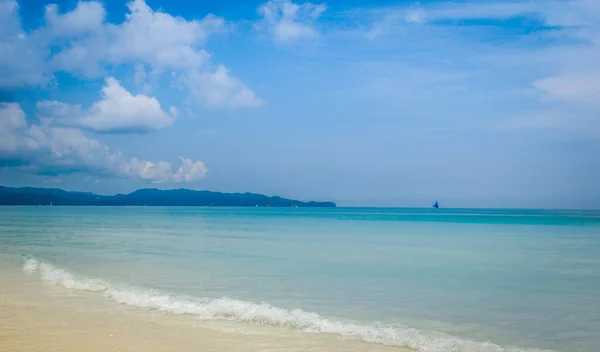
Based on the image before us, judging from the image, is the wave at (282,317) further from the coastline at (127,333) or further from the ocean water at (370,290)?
the coastline at (127,333)

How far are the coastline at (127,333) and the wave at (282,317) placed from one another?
35cm

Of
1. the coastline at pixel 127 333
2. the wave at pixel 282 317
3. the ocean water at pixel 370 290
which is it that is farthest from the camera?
the ocean water at pixel 370 290


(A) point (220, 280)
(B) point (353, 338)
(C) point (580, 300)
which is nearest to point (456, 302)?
(C) point (580, 300)

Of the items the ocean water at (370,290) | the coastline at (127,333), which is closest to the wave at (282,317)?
the ocean water at (370,290)

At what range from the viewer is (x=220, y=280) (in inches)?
614

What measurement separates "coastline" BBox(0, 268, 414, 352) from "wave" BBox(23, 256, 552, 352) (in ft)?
1.16

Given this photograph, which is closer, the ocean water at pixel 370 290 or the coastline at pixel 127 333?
the coastline at pixel 127 333

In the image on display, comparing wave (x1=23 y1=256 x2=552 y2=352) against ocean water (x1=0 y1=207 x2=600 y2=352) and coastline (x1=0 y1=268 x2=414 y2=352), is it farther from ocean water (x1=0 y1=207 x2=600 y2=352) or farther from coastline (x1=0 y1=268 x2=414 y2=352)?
coastline (x1=0 y1=268 x2=414 y2=352)

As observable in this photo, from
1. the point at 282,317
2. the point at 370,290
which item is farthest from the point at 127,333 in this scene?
the point at 370,290

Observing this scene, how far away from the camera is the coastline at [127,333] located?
7.93m

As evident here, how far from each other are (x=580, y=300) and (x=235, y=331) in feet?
33.5

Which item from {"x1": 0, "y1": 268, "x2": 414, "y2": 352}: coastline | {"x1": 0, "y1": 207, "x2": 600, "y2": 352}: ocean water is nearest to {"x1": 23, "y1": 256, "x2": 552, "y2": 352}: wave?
{"x1": 0, "y1": 207, "x2": 600, "y2": 352}: ocean water

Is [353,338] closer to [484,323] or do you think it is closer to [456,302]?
[484,323]

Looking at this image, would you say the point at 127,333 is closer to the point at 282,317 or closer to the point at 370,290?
the point at 282,317
